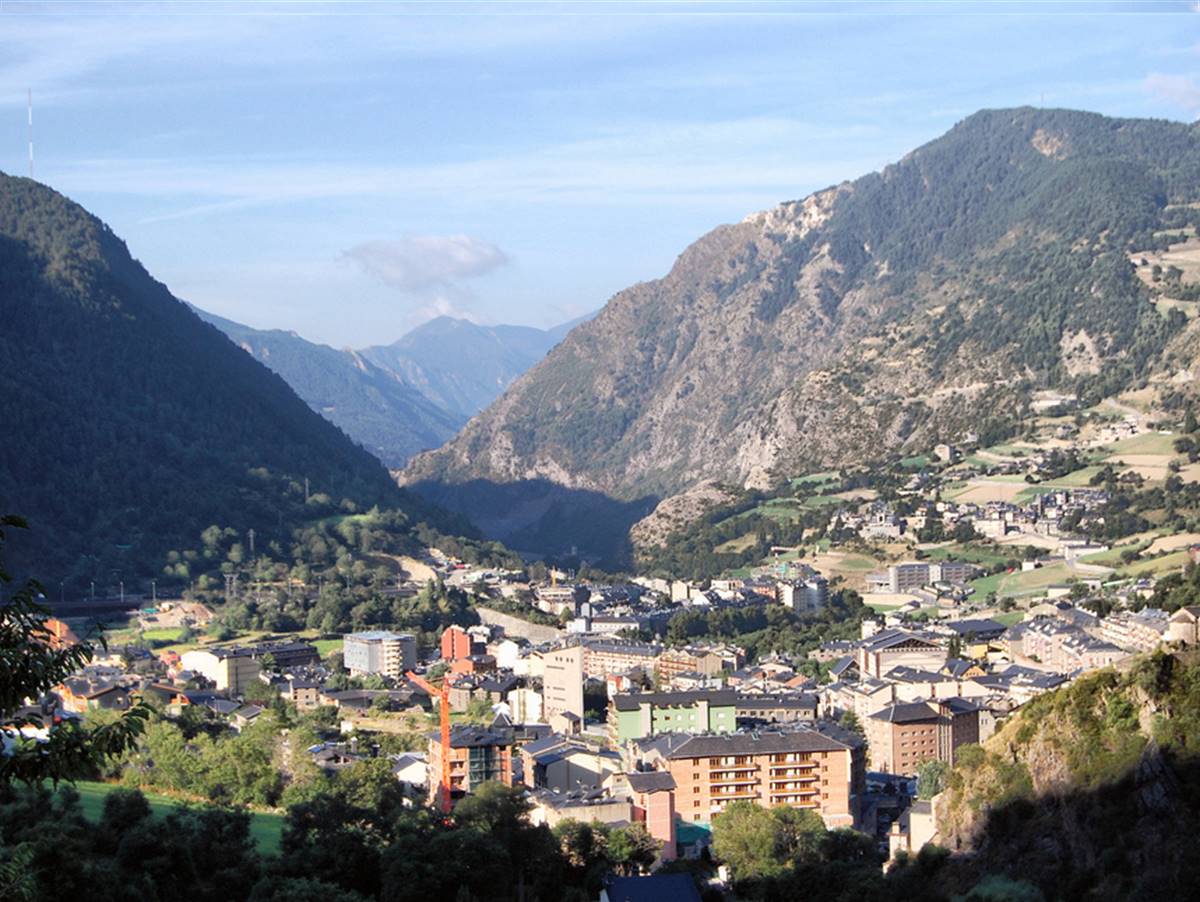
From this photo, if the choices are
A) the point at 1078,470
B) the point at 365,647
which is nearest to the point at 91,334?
the point at 365,647

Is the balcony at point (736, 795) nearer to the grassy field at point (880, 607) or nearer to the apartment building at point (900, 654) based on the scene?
the apartment building at point (900, 654)

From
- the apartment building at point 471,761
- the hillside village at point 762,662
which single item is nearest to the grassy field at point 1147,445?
the hillside village at point 762,662

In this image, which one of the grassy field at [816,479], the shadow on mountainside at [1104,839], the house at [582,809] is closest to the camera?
the shadow on mountainside at [1104,839]

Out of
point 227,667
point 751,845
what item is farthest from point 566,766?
point 227,667

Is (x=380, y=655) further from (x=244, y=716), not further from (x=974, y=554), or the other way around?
(x=974, y=554)

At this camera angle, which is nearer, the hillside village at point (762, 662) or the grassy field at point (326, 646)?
the hillside village at point (762, 662)
